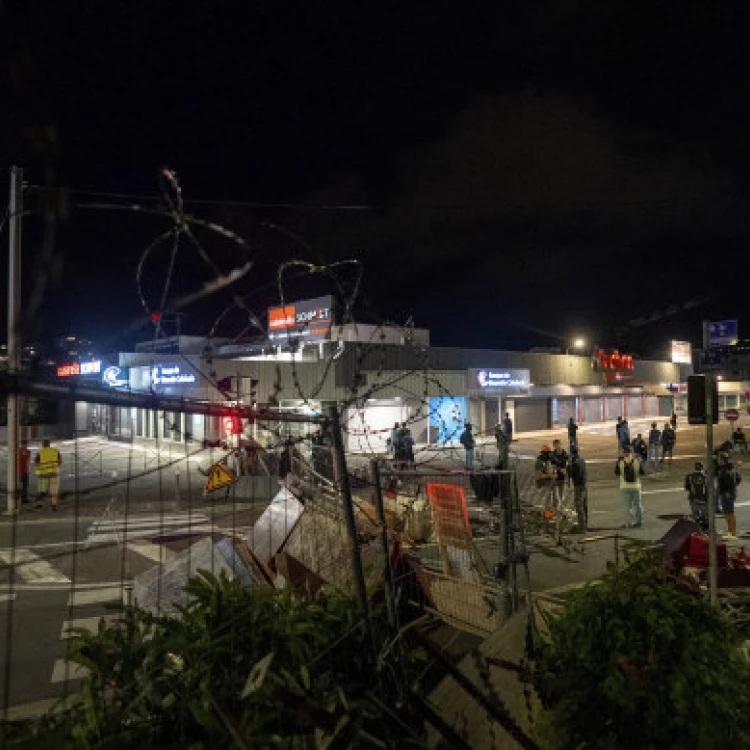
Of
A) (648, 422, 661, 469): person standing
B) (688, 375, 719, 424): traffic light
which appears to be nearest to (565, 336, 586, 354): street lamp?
(648, 422, 661, 469): person standing

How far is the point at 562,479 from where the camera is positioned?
12.5 meters

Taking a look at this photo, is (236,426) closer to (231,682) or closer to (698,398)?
(231,682)

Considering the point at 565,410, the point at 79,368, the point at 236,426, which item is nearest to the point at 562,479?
the point at 236,426

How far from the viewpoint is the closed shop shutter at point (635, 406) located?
160 ft

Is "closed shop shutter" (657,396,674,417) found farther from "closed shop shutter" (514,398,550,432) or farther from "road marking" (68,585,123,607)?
"road marking" (68,585,123,607)

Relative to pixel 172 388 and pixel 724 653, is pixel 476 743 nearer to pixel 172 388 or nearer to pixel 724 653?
pixel 724 653

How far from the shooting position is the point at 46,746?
2.50m

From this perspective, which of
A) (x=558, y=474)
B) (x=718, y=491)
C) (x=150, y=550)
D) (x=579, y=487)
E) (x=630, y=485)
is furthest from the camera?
(x=558, y=474)

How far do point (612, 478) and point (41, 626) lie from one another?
55.0ft

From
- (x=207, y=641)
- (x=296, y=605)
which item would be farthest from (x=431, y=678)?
(x=207, y=641)

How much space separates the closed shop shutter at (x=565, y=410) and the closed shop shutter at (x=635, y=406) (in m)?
8.94

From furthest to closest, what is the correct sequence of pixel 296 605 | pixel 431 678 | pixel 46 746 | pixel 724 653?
pixel 431 678 → pixel 296 605 → pixel 724 653 → pixel 46 746

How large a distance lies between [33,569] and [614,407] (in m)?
43.4

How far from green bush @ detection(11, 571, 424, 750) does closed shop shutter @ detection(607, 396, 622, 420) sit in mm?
45714
